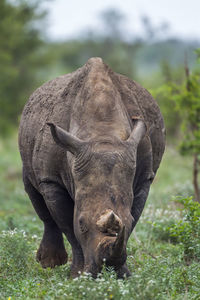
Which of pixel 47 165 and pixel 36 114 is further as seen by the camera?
pixel 36 114

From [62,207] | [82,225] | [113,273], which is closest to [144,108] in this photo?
[62,207]

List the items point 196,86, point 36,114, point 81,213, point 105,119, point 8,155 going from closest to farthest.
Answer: point 81,213, point 105,119, point 36,114, point 196,86, point 8,155

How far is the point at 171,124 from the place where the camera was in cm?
2108

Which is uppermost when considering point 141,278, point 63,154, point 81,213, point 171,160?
point 63,154

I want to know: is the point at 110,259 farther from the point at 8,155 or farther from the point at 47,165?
the point at 8,155

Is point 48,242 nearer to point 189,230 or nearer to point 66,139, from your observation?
point 189,230

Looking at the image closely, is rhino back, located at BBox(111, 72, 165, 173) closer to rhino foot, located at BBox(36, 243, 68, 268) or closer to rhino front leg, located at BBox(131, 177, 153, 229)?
rhino front leg, located at BBox(131, 177, 153, 229)

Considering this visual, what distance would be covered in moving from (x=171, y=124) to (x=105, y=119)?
14.0 m

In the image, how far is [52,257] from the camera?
862 cm

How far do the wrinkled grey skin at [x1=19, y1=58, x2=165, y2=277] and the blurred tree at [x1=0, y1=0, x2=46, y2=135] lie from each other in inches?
456

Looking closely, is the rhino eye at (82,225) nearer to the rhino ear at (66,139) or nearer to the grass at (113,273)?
the grass at (113,273)

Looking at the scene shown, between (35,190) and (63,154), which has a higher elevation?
(63,154)

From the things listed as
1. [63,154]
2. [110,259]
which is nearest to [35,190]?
[63,154]

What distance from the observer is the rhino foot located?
8609 mm
